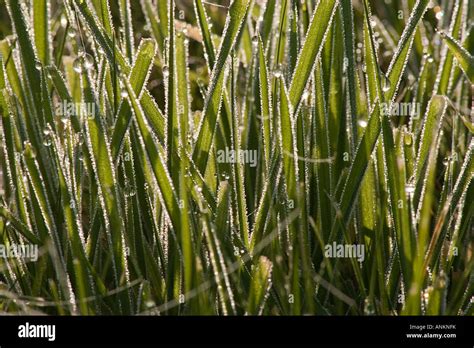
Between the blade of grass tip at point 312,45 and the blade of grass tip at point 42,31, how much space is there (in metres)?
0.45

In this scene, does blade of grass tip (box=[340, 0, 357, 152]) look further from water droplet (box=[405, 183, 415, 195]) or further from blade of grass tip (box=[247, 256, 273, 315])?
blade of grass tip (box=[247, 256, 273, 315])

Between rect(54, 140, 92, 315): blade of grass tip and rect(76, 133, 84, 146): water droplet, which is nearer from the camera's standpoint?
rect(54, 140, 92, 315): blade of grass tip

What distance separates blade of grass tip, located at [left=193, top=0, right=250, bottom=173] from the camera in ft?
3.78

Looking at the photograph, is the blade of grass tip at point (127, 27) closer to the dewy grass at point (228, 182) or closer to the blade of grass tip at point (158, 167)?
the dewy grass at point (228, 182)

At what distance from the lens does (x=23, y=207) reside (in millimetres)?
1194

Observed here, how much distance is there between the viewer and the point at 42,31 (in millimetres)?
1262

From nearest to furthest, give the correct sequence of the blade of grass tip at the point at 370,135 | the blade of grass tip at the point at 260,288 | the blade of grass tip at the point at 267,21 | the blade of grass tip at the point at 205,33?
the blade of grass tip at the point at 260,288, the blade of grass tip at the point at 370,135, the blade of grass tip at the point at 205,33, the blade of grass tip at the point at 267,21

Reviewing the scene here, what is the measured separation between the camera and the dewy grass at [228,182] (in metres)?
1.04

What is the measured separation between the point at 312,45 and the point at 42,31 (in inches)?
19.2

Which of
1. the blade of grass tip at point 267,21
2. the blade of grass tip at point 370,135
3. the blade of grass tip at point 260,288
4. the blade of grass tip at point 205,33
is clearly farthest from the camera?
the blade of grass tip at point 267,21
